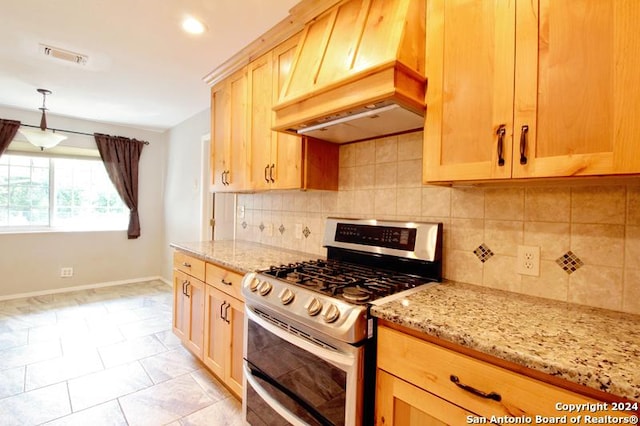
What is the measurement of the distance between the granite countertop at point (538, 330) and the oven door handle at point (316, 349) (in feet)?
0.65

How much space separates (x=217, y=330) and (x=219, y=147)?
147 centimetres

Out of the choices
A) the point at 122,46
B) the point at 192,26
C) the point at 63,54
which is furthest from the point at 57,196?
the point at 192,26

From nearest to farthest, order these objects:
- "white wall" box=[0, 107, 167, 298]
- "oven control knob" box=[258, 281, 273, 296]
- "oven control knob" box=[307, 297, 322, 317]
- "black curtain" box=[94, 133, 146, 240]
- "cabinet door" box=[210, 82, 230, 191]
A: "oven control knob" box=[307, 297, 322, 317]
"oven control knob" box=[258, 281, 273, 296]
"cabinet door" box=[210, 82, 230, 191]
"white wall" box=[0, 107, 167, 298]
"black curtain" box=[94, 133, 146, 240]

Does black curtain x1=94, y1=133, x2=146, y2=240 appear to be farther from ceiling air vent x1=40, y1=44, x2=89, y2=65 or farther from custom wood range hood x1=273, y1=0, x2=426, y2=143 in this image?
custom wood range hood x1=273, y1=0, x2=426, y2=143

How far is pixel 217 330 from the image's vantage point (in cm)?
202

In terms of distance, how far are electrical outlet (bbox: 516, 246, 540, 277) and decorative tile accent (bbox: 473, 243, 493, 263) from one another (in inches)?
4.5

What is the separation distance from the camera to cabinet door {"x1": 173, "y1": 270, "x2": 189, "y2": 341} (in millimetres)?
2426

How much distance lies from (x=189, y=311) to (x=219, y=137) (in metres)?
1.43

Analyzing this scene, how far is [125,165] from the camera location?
453 cm

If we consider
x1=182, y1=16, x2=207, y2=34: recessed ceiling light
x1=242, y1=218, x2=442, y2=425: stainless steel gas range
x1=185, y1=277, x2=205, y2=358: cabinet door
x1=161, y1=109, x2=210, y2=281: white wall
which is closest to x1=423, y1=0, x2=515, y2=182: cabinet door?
x1=242, y1=218, x2=442, y2=425: stainless steel gas range

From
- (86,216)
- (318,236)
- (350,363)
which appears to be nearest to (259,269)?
(318,236)

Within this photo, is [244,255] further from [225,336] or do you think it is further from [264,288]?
[264,288]

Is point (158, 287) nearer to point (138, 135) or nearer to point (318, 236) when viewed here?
point (138, 135)

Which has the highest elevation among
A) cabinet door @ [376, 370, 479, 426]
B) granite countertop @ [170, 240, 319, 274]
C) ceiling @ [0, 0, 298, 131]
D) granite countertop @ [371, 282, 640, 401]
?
ceiling @ [0, 0, 298, 131]
